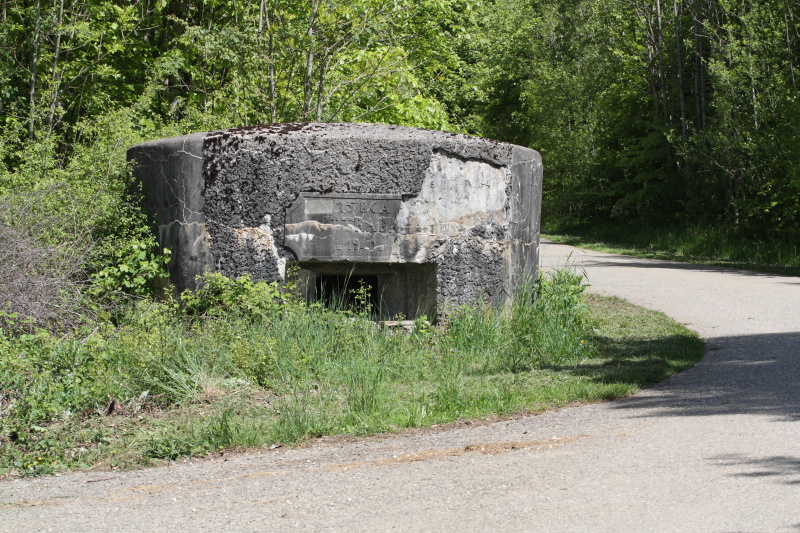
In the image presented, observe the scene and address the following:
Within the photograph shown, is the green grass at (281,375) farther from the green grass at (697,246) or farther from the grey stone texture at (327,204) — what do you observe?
the green grass at (697,246)

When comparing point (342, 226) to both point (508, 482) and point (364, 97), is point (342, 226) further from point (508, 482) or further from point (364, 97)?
point (364, 97)

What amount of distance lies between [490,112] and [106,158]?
1135 inches

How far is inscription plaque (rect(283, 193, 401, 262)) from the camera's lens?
7.96m

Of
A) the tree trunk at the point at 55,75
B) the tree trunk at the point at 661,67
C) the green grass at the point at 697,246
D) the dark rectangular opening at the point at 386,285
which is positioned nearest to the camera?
the dark rectangular opening at the point at 386,285

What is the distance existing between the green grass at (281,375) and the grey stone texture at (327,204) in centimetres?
49

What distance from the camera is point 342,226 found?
7992 millimetres

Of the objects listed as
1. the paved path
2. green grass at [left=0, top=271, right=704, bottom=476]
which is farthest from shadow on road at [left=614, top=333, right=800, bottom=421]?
green grass at [left=0, top=271, right=704, bottom=476]

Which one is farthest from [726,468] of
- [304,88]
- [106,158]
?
[304,88]

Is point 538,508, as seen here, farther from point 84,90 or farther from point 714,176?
point 714,176

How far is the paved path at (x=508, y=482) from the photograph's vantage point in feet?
12.5

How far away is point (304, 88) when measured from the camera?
13.3 metres

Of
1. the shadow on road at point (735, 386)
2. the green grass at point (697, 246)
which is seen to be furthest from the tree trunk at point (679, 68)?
the shadow on road at point (735, 386)

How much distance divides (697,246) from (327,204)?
45.1ft

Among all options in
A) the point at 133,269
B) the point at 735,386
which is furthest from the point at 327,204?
the point at 735,386
